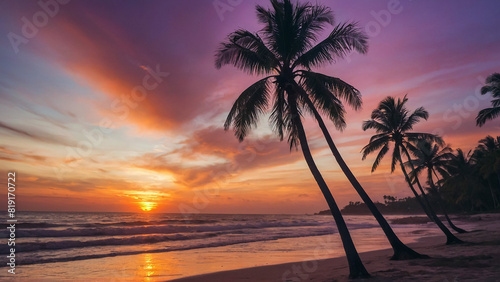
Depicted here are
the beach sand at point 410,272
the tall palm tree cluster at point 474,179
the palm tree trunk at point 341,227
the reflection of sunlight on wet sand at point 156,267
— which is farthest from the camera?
the tall palm tree cluster at point 474,179

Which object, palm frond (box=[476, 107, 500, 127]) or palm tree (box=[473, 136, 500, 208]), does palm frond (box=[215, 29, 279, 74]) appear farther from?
palm tree (box=[473, 136, 500, 208])

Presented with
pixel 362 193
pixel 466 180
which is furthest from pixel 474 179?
pixel 362 193

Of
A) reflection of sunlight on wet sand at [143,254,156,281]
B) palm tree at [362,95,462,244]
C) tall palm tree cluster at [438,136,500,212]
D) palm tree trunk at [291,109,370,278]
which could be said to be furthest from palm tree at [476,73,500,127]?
tall palm tree cluster at [438,136,500,212]

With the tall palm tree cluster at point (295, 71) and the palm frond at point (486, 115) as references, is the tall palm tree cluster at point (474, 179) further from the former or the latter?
the tall palm tree cluster at point (295, 71)

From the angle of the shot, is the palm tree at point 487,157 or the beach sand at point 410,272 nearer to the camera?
the beach sand at point 410,272

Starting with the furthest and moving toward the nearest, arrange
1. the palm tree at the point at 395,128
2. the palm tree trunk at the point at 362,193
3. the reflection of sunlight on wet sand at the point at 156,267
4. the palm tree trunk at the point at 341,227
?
the palm tree at the point at 395,128 → the reflection of sunlight on wet sand at the point at 156,267 → the palm tree trunk at the point at 362,193 → the palm tree trunk at the point at 341,227

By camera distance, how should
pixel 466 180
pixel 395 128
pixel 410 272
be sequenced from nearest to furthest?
pixel 410 272, pixel 395 128, pixel 466 180

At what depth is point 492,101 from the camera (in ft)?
73.7

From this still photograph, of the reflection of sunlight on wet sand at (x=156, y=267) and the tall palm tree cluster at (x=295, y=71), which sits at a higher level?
the tall palm tree cluster at (x=295, y=71)

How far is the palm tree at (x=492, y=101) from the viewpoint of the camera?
21625 mm

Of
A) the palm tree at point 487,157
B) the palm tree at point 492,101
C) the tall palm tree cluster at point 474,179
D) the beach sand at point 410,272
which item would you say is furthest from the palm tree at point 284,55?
the tall palm tree cluster at point 474,179

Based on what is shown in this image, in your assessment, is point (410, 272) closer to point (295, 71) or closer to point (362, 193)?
point (362, 193)

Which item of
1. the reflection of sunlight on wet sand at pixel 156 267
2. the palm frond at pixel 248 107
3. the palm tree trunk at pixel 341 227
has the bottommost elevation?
the reflection of sunlight on wet sand at pixel 156 267

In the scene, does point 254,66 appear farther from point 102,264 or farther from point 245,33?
point 102,264
